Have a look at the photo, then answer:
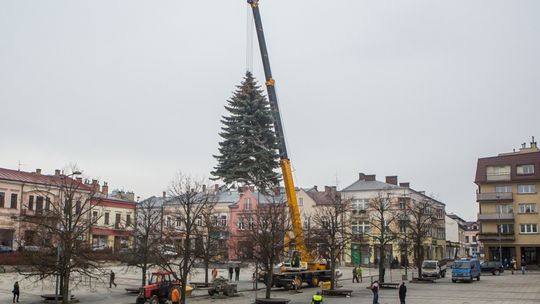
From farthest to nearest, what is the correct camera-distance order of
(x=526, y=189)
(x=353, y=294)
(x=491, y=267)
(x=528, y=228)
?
(x=526, y=189)
(x=528, y=228)
(x=491, y=267)
(x=353, y=294)

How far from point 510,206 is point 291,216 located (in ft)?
158

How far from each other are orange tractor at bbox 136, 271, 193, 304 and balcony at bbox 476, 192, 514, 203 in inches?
2303

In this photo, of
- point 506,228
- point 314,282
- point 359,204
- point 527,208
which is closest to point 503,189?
point 527,208

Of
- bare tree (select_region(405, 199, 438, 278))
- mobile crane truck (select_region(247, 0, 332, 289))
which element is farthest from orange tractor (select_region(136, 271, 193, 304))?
bare tree (select_region(405, 199, 438, 278))

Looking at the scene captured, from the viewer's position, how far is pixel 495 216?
79500 mm

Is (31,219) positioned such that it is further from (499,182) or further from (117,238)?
(499,182)

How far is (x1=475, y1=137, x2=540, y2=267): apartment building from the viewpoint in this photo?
255ft

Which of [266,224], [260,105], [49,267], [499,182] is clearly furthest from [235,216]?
[49,267]

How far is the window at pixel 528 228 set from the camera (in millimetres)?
77438

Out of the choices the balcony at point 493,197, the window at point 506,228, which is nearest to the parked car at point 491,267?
the window at point 506,228

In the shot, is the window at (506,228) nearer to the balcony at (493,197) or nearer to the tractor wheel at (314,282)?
the balcony at (493,197)

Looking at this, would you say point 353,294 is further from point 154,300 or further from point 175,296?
point 175,296

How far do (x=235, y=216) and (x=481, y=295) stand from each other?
5394 cm

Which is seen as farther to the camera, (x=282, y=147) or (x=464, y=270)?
(x=464, y=270)
